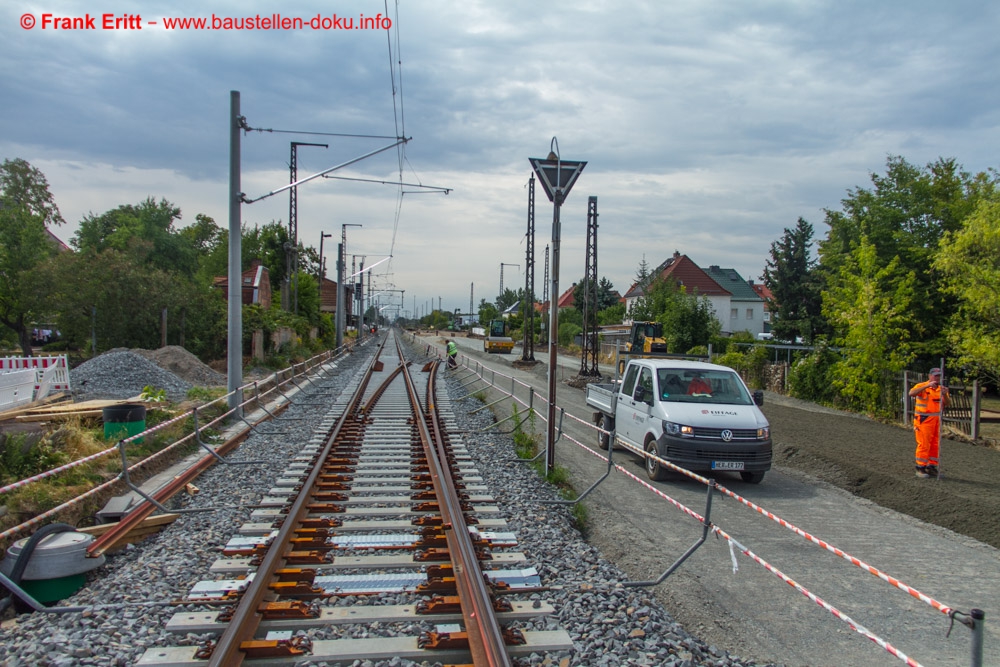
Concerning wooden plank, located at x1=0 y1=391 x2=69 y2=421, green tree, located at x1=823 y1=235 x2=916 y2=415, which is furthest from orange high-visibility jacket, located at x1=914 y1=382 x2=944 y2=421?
wooden plank, located at x1=0 y1=391 x2=69 y2=421

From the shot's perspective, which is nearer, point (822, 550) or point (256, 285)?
point (822, 550)

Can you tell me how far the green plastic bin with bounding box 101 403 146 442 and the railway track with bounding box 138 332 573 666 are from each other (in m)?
3.37

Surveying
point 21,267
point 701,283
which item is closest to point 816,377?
point 21,267

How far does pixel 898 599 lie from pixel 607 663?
345 centimetres

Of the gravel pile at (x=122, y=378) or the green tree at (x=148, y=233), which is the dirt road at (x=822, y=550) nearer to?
the gravel pile at (x=122, y=378)

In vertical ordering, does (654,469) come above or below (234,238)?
below

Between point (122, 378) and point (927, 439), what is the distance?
1868cm

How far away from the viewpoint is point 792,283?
39.1 metres

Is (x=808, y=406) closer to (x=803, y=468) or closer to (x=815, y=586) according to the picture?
(x=803, y=468)

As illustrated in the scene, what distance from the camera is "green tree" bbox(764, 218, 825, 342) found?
37.8 meters

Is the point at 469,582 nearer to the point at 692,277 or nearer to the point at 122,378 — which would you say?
the point at 122,378

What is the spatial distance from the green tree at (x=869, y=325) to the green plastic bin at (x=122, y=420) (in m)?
16.7

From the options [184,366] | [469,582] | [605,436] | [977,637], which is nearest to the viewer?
[977,637]

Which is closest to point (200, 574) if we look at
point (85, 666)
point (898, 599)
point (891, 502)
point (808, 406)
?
point (85, 666)
